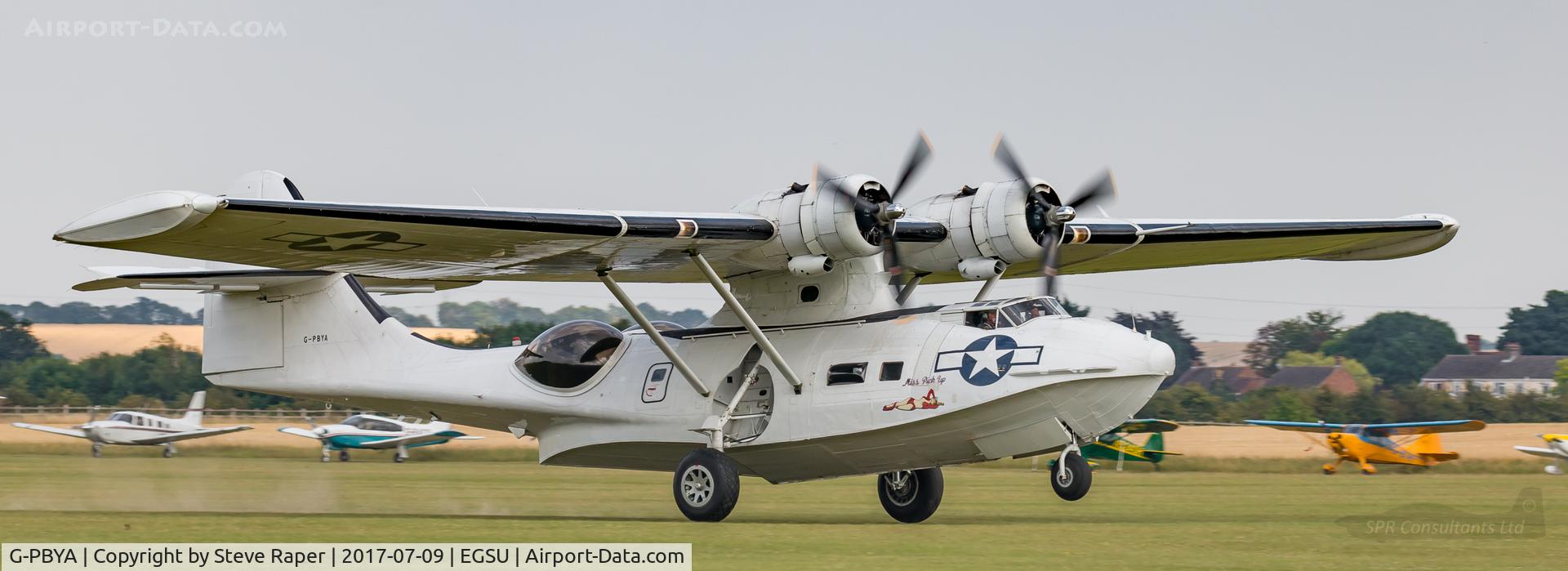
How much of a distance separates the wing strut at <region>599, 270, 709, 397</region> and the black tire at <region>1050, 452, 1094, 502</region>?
3.80m

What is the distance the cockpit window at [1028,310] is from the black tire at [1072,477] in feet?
4.93

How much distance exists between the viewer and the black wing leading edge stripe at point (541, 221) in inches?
472

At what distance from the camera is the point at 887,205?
1442 centimetres

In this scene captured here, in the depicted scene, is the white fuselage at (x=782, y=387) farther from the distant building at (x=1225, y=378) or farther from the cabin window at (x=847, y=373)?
the distant building at (x=1225, y=378)

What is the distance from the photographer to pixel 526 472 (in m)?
27.9

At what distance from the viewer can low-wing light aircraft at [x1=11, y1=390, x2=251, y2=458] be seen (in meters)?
33.1

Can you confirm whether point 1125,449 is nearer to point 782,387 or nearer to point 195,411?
point 782,387

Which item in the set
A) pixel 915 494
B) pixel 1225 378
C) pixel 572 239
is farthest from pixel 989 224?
pixel 1225 378

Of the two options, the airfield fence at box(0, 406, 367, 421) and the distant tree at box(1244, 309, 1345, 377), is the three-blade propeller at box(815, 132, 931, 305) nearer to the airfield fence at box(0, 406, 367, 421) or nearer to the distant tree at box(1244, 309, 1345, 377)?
the airfield fence at box(0, 406, 367, 421)

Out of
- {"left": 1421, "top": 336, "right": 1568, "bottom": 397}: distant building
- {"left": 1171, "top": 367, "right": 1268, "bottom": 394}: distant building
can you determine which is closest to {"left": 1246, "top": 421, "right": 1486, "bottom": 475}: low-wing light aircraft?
{"left": 1171, "top": 367, "right": 1268, "bottom": 394}: distant building

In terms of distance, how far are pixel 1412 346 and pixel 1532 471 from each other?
102 feet

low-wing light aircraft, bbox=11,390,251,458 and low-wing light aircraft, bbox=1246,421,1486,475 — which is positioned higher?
low-wing light aircraft, bbox=11,390,251,458

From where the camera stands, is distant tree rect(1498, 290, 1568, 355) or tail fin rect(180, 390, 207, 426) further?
distant tree rect(1498, 290, 1568, 355)

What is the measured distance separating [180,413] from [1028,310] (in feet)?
88.2
